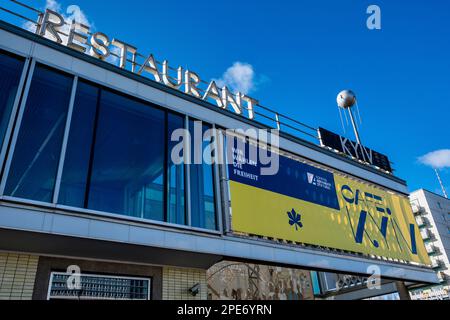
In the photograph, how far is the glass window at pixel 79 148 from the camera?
8.24 m

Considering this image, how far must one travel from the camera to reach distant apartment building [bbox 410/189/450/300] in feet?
195

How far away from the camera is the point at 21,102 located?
8359 mm

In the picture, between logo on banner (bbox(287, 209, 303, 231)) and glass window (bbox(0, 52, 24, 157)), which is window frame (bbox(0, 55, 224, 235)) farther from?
logo on banner (bbox(287, 209, 303, 231))

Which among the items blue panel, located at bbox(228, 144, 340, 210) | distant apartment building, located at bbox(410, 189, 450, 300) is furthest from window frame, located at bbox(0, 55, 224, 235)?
distant apartment building, located at bbox(410, 189, 450, 300)

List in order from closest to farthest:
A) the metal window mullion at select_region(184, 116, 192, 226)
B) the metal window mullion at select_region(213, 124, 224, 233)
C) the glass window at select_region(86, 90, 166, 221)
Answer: the glass window at select_region(86, 90, 166, 221)
the metal window mullion at select_region(184, 116, 192, 226)
the metal window mullion at select_region(213, 124, 224, 233)

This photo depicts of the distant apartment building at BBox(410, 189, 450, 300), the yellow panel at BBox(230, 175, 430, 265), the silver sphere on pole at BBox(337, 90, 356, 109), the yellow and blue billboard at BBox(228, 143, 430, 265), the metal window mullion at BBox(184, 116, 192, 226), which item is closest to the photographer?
the metal window mullion at BBox(184, 116, 192, 226)

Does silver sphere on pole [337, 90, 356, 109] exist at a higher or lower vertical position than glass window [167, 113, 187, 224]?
higher

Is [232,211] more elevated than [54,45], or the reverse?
[54,45]

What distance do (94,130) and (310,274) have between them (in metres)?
16.8

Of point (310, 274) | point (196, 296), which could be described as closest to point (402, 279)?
point (310, 274)

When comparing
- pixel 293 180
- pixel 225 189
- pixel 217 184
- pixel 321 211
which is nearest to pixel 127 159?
pixel 217 184

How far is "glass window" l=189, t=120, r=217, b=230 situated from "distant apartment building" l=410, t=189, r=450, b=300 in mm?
58243

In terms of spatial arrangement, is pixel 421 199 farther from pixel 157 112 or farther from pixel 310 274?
pixel 157 112

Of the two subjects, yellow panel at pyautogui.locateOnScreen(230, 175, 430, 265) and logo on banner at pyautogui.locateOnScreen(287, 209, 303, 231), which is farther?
logo on banner at pyautogui.locateOnScreen(287, 209, 303, 231)
